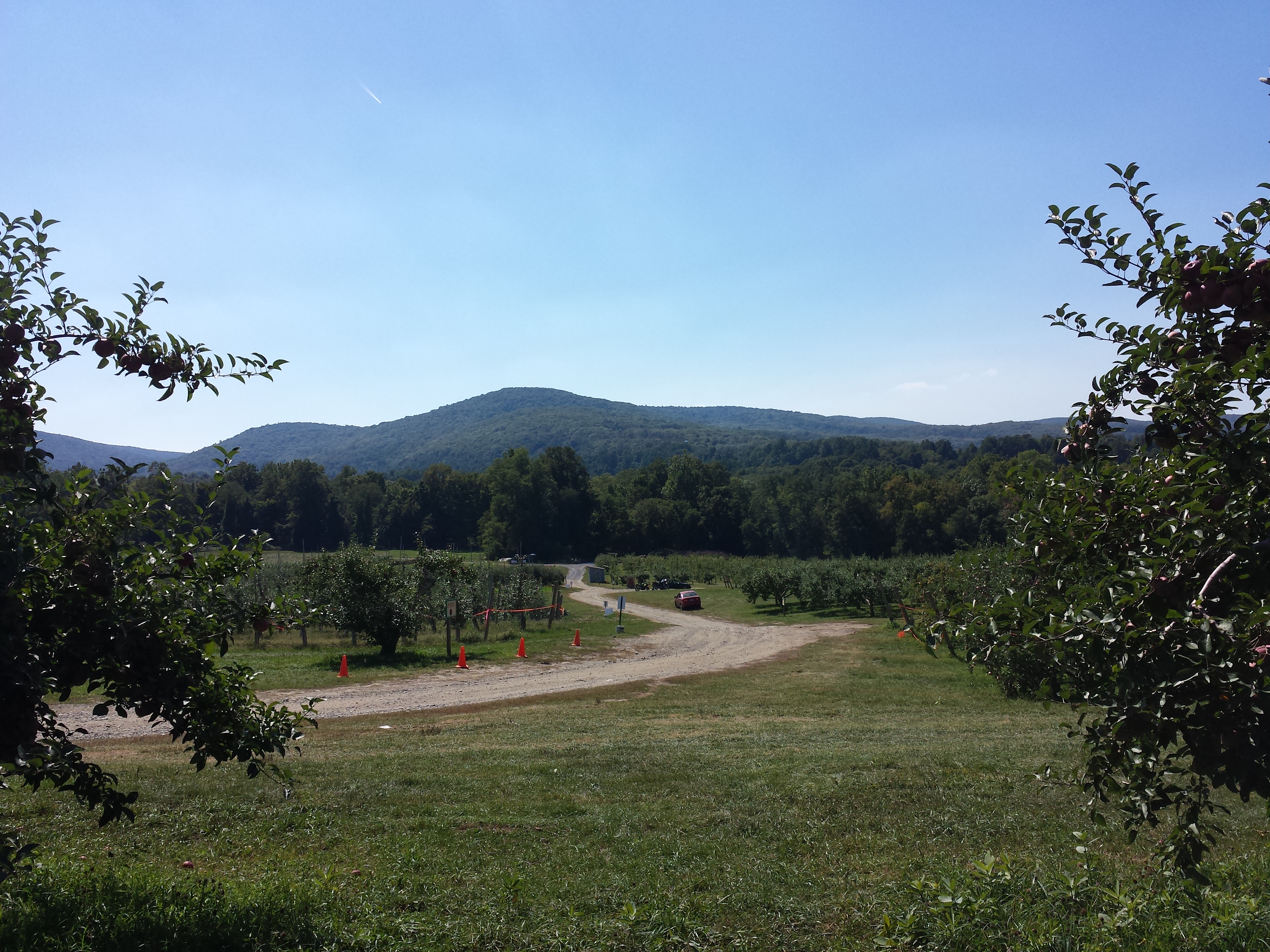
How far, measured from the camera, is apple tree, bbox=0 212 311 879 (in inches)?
132

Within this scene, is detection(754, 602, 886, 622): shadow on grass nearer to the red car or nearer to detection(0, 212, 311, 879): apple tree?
the red car

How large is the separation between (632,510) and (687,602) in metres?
65.7

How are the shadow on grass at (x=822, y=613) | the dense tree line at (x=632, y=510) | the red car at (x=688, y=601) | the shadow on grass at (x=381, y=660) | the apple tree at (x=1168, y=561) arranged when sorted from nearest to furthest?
the apple tree at (x=1168, y=561)
the shadow on grass at (x=381, y=660)
the shadow on grass at (x=822, y=613)
the red car at (x=688, y=601)
the dense tree line at (x=632, y=510)

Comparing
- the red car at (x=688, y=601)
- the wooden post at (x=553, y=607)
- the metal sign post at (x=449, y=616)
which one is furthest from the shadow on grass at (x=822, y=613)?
the metal sign post at (x=449, y=616)

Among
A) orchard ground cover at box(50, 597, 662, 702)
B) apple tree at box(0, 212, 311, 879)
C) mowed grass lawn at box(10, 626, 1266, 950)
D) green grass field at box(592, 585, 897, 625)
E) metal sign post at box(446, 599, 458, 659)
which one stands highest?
apple tree at box(0, 212, 311, 879)

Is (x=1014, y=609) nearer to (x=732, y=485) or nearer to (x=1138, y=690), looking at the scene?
(x=1138, y=690)

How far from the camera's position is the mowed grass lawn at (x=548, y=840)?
14.3 ft

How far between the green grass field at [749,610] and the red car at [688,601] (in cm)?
58

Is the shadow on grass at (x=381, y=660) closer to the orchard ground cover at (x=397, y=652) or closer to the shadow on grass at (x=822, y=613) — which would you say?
the orchard ground cover at (x=397, y=652)

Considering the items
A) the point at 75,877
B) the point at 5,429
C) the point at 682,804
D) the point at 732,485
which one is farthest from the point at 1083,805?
the point at 732,485

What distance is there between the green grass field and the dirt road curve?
3052mm

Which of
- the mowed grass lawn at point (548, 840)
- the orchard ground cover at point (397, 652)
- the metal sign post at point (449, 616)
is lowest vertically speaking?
the orchard ground cover at point (397, 652)

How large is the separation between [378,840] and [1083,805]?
6.45 meters

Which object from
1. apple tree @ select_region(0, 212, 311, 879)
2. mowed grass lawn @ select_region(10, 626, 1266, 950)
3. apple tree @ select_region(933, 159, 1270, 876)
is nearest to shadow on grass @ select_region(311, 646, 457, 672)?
mowed grass lawn @ select_region(10, 626, 1266, 950)
